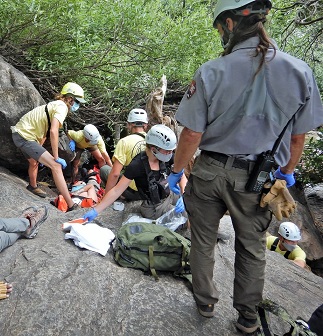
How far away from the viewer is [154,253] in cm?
379

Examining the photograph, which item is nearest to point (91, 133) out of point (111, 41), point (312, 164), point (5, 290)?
point (111, 41)

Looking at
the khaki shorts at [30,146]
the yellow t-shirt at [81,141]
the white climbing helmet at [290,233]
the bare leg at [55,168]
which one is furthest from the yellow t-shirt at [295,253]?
the khaki shorts at [30,146]

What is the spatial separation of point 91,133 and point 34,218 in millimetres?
3853

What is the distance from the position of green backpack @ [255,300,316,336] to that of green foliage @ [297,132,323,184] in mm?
7530

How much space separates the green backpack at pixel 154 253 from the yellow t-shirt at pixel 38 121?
340cm

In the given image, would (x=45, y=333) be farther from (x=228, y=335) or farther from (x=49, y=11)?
(x=49, y=11)

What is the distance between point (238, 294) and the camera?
2.96 meters

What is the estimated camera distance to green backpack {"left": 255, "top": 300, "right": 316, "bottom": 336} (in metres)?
2.59

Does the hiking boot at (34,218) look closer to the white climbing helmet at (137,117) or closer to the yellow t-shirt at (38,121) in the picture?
the yellow t-shirt at (38,121)

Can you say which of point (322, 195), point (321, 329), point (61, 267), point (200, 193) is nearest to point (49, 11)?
point (61, 267)

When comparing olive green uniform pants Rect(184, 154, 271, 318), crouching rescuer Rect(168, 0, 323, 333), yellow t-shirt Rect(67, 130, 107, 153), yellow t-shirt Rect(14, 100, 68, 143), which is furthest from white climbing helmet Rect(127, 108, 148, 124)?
olive green uniform pants Rect(184, 154, 271, 318)

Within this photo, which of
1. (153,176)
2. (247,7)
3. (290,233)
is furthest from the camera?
(290,233)

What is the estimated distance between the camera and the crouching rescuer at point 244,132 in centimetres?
254

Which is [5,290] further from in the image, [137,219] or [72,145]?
[72,145]
